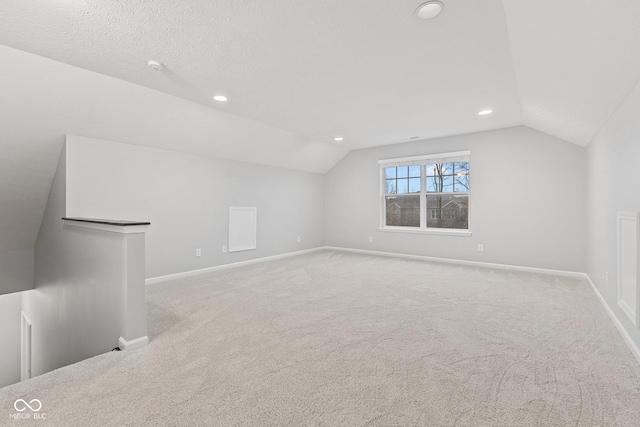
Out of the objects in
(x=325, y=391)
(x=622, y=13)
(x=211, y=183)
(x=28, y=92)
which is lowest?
(x=325, y=391)

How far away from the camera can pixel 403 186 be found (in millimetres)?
6012

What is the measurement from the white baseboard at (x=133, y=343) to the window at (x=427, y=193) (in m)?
4.82

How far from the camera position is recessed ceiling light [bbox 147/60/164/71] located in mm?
2420

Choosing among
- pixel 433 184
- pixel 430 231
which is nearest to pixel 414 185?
pixel 433 184

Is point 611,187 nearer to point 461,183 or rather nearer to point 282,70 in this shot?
point 461,183

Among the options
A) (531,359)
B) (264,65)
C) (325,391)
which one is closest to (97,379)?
(325,391)

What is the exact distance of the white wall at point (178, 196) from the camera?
349cm

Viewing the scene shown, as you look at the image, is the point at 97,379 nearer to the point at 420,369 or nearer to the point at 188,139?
the point at 420,369

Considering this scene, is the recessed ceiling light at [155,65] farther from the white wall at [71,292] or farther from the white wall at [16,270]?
the white wall at [16,270]

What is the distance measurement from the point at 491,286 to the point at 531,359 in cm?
194

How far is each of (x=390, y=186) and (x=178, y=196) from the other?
13.7 feet

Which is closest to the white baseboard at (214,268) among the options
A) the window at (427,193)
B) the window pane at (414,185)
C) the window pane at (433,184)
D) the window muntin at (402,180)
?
the window at (427,193)

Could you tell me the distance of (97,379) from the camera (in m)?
1.72

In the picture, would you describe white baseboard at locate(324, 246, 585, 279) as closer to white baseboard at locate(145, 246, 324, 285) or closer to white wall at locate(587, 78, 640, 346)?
white wall at locate(587, 78, 640, 346)
